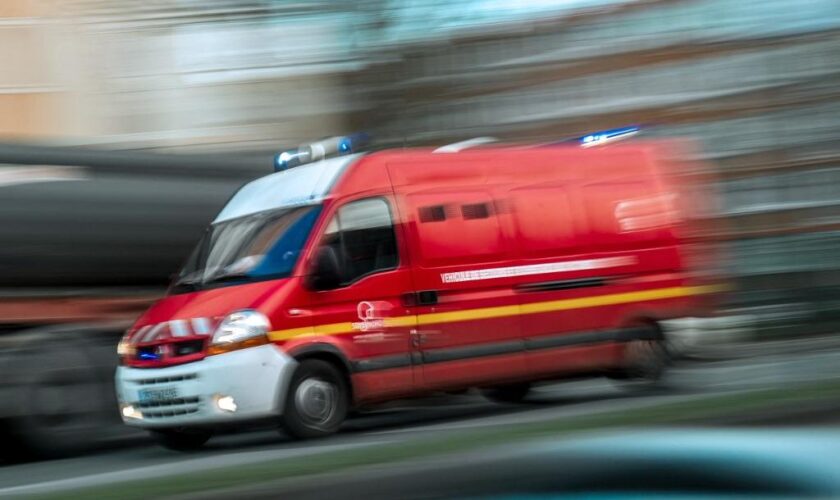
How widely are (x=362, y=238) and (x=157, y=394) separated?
1.93 meters

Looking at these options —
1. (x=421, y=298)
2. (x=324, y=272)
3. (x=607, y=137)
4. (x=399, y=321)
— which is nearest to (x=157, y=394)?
(x=324, y=272)

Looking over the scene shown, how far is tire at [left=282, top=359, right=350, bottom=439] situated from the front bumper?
0.43 feet

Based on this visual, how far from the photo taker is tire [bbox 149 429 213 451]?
11.2 metres

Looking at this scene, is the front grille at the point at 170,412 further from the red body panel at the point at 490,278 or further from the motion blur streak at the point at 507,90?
the motion blur streak at the point at 507,90

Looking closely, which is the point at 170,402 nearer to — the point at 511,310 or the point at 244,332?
the point at 244,332

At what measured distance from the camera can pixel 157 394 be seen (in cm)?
1050

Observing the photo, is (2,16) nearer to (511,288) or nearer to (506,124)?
(506,124)

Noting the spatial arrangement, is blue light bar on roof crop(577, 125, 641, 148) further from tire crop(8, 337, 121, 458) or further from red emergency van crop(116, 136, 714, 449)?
tire crop(8, 337, 121, 458)

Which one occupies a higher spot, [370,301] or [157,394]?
[370,301]

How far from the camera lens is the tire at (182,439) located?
36.7 ft

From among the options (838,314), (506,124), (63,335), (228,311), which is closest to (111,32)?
(506,124)

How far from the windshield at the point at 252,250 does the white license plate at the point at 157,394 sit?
0.86 m

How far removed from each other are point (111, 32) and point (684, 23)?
14.1m

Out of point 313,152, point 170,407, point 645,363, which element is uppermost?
point 313,152
